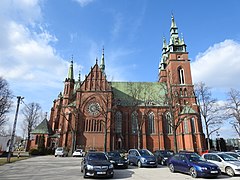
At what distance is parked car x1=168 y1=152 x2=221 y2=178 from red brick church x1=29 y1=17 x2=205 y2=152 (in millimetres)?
22005

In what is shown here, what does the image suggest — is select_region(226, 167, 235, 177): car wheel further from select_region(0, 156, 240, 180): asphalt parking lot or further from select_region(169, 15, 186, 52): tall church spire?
select_region(169, 15, 186, 52): tall church spire

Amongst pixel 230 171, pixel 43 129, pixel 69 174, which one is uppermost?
pixel 43 129

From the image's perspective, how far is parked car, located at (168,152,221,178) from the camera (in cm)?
1234

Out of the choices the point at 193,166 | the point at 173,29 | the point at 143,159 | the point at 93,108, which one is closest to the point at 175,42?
the point at 173,29

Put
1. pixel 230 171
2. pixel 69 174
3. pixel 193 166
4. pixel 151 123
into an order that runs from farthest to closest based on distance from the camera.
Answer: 1. pixel 151 123
2. pixel 230 171
3. pixel 69 174
4. pixel 193 166

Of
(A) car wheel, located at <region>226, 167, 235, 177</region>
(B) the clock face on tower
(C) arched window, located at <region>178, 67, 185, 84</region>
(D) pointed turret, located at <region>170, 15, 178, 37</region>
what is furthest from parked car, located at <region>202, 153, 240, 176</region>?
(D) pointed turret, located at <region>170, 15, 178, 37</region>

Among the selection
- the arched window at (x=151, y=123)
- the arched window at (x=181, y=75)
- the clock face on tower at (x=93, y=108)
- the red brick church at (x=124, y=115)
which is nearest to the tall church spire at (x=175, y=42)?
the red brick church at (x=124, y=115)

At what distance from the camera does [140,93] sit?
54906mm

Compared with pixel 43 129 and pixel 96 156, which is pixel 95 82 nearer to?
pixel 43 129

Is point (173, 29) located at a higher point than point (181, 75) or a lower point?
higher

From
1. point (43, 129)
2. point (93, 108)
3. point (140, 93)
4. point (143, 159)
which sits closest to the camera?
point (143, 159)

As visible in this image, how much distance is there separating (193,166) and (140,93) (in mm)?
42211

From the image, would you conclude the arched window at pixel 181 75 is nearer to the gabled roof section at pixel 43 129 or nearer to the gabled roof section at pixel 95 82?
the gabled roof section at pixel 95 82

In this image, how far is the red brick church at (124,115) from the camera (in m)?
41.4
